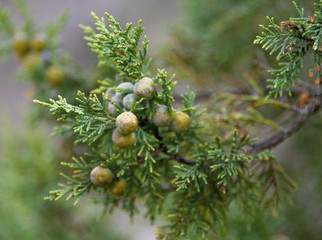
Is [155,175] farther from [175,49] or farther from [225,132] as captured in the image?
[175,49]

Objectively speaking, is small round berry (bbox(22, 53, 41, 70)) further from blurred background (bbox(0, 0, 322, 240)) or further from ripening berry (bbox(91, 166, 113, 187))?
ripening berry (bbox(91, 166, 113, 187))

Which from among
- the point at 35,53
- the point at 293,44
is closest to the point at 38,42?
the point at 35,53

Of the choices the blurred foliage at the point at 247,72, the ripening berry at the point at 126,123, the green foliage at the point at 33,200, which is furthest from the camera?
the green foliage at the point at 33,200

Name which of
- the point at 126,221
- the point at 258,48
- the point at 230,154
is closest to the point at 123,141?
the point at 230,154

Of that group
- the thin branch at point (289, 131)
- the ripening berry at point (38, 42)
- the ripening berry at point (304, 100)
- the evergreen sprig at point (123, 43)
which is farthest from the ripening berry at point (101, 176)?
the ripening berry at point (38, 42)

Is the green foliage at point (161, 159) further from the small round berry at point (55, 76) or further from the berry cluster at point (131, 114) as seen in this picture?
the small round berry at point (55, 76)
